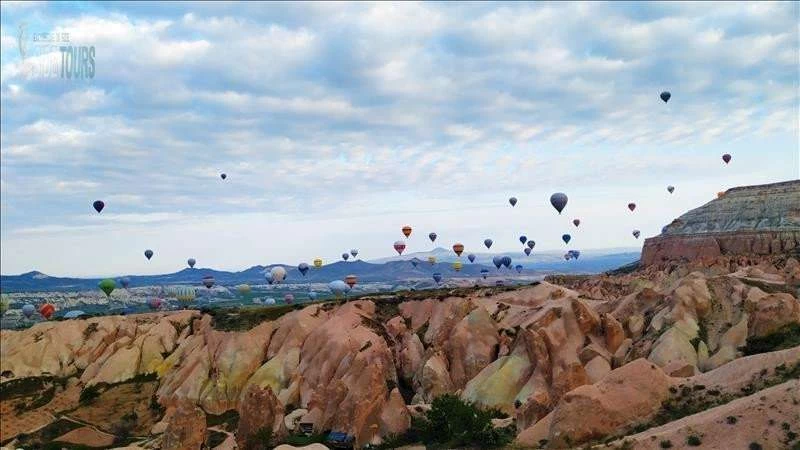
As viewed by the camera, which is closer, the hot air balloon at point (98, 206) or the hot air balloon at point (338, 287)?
the hot air balloon at point (98, 206)

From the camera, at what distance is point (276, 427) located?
5072cm

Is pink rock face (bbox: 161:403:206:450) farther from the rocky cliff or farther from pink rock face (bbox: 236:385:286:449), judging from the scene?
the rocky cliff

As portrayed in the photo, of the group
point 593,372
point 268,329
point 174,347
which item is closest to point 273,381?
point 268,329

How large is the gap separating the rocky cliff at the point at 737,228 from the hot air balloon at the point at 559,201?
3182 centimetres

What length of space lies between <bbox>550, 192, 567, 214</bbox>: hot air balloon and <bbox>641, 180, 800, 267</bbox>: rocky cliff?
3182 cm

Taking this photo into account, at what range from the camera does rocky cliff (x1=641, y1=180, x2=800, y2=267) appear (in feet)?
333

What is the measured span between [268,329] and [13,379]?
36904 mm

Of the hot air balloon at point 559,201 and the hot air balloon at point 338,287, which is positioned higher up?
the hot air balloon at point 559,201

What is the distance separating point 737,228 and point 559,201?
4148cm

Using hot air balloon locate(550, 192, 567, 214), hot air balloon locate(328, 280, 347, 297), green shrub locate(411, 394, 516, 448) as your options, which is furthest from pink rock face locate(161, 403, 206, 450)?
hot air balloon locate(328, 280, 347, 297)

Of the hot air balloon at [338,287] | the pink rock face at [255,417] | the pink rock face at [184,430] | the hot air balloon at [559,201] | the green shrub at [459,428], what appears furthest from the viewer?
the hot air balloon at [338,287]

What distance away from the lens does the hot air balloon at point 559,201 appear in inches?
3585

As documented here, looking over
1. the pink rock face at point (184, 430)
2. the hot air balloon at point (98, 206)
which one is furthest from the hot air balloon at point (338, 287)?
the pink rock face at point (184, 430)

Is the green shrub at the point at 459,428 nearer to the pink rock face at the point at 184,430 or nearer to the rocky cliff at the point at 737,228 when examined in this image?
the pink rock face at the point at 184,430
